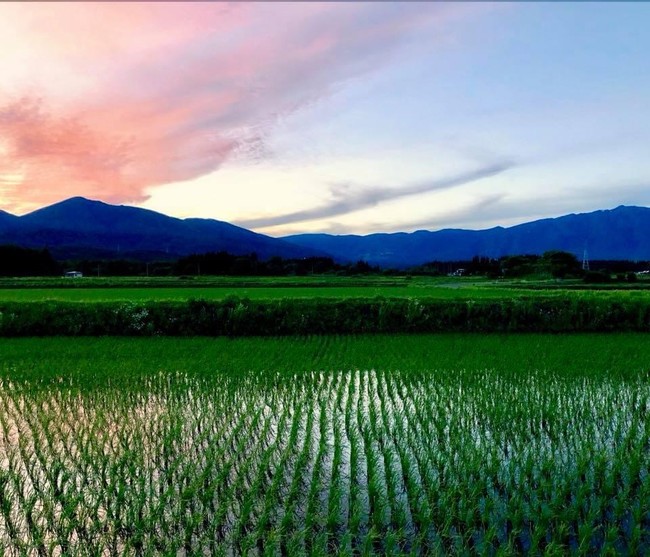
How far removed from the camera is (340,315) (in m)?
13.9

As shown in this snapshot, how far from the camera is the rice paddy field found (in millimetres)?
3316

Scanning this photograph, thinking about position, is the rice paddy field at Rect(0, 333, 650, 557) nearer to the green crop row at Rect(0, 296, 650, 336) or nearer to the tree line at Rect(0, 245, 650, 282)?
the green crop row at Rect(0, 296, 650, 336)

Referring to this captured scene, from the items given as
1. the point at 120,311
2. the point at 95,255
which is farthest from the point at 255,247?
the point at 120,311

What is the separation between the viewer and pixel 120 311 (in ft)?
43.7

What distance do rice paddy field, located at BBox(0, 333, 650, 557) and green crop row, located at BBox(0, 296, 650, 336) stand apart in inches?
179

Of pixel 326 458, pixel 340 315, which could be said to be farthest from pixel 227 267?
pixel 326 458

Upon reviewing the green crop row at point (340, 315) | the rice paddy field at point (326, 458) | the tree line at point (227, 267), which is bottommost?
the rice paddy field at point (326, 458)

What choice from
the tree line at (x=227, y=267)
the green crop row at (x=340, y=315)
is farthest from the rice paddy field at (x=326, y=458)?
the tree line at (x=227, y=267)

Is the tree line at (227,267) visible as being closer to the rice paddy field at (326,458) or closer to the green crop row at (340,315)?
the green crop row at (340,315)

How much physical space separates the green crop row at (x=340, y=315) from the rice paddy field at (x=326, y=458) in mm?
4548

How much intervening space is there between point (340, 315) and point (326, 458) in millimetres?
9324

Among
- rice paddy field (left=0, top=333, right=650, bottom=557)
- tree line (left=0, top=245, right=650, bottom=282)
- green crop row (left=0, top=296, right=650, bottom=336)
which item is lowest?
rice paddy field (left=0, top=333, right=650, bottom=557)

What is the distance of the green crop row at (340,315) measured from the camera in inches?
523

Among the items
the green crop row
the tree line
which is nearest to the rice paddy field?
the green crop row
